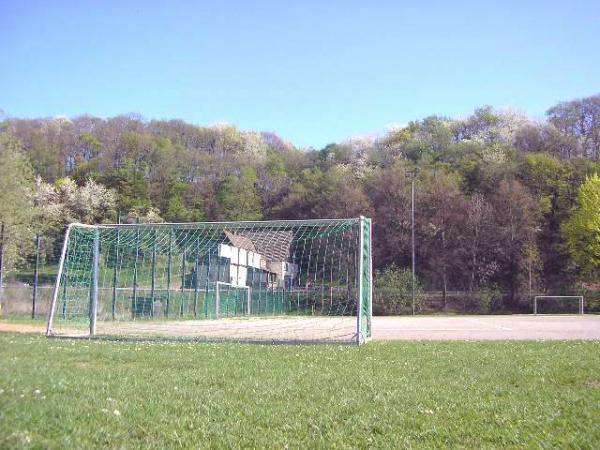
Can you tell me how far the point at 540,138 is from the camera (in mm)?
Result: 71688

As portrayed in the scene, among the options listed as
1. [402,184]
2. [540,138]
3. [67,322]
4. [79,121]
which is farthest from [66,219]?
[540,138]

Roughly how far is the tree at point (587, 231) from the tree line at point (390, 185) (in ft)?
0.30

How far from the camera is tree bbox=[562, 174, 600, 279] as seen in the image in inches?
1941

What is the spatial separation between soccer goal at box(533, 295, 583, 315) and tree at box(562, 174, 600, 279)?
8298mm

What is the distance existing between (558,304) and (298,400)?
41188mm

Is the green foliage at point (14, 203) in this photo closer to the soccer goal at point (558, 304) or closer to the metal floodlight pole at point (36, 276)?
the metal floodlight pole at point (36, 276)

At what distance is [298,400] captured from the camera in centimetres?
641

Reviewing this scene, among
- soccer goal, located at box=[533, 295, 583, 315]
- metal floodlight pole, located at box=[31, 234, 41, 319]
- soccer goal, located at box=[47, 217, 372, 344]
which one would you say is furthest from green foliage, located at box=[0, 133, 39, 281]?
soccer goal, located at box=[533, 295, 583, 315]

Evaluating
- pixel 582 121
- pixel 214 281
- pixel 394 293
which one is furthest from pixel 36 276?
pixel 582 121

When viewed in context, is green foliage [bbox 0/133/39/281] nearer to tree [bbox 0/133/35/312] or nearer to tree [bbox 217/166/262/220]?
tree [bbox 0/133/35/312]

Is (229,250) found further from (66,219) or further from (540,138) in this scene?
(540,138)

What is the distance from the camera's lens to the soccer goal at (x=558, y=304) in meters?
41.8

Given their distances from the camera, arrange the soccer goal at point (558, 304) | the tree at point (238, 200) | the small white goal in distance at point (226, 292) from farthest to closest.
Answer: the tree at point (238, 200)
the soccer goal at point (558, 304)
the small white goal in distance at point (226, 292)

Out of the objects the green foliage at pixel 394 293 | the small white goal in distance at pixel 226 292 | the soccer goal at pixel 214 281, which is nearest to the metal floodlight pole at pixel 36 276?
the soccer goal at pixel 214 281
